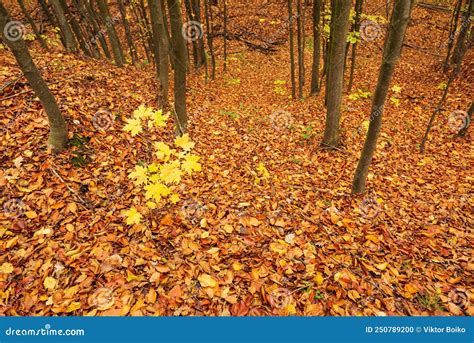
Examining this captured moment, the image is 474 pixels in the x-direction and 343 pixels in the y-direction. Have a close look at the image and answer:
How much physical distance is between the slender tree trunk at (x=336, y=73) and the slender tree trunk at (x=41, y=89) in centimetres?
528

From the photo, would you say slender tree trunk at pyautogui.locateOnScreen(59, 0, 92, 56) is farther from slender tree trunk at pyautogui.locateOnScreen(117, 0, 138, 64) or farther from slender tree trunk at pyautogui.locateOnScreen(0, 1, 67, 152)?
slender tree trunk at pyautogui.locateOnScreen(0, 1, 67, 152)

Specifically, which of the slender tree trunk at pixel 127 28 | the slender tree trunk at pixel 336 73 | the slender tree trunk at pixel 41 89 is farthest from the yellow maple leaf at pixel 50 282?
the slender tree trunk at pixel 127 28

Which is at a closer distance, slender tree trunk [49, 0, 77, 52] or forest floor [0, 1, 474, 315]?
forest floor [0, 1, 474, 315]

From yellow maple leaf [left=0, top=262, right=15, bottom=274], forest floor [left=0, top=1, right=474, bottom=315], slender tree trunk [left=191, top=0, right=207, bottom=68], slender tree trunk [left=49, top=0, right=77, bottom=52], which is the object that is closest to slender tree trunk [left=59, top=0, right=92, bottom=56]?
slender tree trunk [left=49, top=0, right=77, bottom=52]

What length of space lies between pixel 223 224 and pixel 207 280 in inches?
36.9

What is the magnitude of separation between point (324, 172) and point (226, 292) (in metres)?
3.52

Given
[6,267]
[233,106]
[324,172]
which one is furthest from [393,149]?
[6,267]

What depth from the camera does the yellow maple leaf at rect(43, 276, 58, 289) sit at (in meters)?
2.74

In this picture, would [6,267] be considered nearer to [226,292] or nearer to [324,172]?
[226,292]

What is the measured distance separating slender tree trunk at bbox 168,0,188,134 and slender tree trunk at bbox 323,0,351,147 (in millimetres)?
3202

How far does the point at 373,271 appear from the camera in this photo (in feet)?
10.5

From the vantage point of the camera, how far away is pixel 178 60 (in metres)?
4.55

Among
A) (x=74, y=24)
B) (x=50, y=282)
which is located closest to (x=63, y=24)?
(x=74, y=24)

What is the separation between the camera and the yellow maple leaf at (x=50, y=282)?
2.74 meters
